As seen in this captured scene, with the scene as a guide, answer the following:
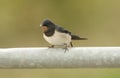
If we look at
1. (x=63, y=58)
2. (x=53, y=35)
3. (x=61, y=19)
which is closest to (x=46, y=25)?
(x=53, y=35)

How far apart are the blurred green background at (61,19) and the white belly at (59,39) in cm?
237

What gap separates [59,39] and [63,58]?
88 centimetres

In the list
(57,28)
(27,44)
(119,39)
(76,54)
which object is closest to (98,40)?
(119,39)

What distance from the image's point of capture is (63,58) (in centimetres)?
223

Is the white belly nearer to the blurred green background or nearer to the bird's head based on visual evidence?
the bird's head

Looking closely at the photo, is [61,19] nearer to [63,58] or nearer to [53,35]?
[53,35]

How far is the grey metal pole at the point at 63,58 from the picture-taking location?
7.17ft

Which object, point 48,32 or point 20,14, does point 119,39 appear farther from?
point 48,32

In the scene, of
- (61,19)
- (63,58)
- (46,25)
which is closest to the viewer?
(63,58)

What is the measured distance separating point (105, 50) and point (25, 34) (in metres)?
3.96

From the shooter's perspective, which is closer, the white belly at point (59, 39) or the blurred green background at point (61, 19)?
the white belly at point (59, 39)

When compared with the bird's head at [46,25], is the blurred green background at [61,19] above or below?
above

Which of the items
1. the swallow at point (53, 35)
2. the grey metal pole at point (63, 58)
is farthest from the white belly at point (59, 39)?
the grey metal pole at point (63, 58)

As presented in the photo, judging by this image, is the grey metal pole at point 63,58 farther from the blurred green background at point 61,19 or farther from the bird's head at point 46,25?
the blurred green background at point 61,19
